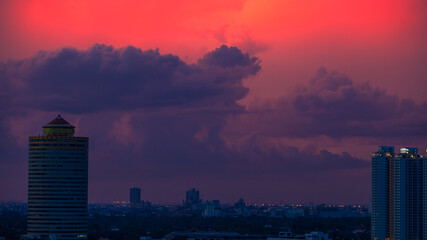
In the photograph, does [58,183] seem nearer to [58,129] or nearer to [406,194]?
[58,129]

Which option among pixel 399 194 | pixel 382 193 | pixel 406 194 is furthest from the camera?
pixel 382 193

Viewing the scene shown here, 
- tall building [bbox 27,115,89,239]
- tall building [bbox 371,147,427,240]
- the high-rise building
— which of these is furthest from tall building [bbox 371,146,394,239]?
tall building [bbox 27,115,89,239]

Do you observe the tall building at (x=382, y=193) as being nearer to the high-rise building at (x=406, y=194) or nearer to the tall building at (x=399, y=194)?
the tall building at (x=399, y=194)

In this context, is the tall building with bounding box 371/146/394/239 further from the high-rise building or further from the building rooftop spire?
the building rooftop spire

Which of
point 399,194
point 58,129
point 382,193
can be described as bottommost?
point 399,194

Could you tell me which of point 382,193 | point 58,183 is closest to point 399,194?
point 382,193

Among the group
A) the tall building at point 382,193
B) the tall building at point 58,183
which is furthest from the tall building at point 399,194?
the tall building at point 58,183
